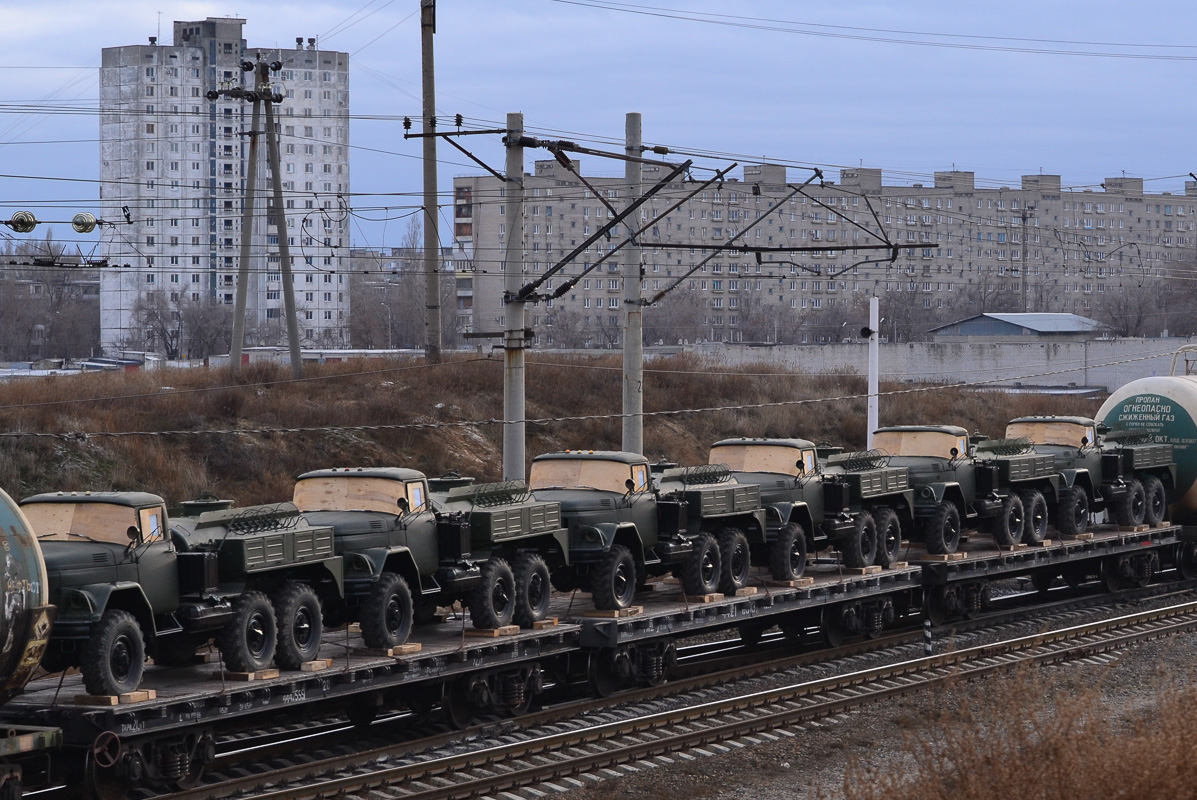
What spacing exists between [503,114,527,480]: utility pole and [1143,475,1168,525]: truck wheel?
43.3ft

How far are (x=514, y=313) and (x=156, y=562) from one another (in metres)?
9.14

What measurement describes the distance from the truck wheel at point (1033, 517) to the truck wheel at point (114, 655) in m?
16.1

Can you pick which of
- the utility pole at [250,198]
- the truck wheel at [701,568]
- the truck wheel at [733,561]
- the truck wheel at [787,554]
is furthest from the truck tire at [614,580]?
the utility pole at [250,198]

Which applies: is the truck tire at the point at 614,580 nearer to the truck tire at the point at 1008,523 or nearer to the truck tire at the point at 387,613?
the truck tire at the point at 387,613

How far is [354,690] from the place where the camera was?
1324 centimetres

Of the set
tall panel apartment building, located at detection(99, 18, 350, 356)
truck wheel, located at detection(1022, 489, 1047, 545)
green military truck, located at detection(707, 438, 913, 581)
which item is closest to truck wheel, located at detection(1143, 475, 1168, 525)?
truck wheel, located at detection(1022, 489, 1047, 545)

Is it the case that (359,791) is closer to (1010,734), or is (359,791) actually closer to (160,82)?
(1010,734)

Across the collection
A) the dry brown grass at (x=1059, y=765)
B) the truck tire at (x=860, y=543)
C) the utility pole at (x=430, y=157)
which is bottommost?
the dry brown grass at (x=1059, y=765)

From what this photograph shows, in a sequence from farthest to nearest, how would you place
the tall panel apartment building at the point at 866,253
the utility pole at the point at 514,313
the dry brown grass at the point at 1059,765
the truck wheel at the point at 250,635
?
the tall panel apartment building at the point at 866,253 → the utility pole at the point at 514,313 → the truck wheel at the point at 250,635 → the dry brown grass at the point at 1059,765

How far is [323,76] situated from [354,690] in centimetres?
10507

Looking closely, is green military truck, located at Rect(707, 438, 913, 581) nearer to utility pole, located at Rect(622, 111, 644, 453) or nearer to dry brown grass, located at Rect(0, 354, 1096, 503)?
utility pole, located at Rect(622, 111, 644, 453)

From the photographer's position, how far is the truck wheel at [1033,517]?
2350 centimetres

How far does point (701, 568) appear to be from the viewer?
17672 mm

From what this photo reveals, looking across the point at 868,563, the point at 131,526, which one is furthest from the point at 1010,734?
the point at 868,563
